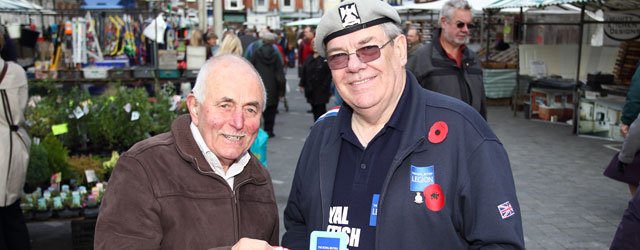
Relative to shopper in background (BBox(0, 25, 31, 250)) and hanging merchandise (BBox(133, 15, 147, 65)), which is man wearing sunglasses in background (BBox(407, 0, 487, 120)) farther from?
hanging merchandise (BBox(133, 15, 147, 65))

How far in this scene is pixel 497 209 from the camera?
1.85m

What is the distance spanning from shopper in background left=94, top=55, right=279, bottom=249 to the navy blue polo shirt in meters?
0.32

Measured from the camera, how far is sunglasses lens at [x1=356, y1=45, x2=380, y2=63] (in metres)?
2.07

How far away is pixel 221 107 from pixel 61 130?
13.3ft

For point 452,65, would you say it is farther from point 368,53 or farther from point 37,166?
point 37,166

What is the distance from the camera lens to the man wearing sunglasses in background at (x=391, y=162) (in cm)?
189

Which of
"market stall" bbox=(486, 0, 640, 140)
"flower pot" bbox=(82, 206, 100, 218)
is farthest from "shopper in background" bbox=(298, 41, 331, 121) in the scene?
"flower pot" bbox=(82, 206, 100, 218)

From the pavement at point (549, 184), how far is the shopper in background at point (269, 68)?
52 centimetres

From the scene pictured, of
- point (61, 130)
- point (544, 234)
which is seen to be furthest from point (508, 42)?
point (61, 130)

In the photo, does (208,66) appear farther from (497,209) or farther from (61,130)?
(61,130)

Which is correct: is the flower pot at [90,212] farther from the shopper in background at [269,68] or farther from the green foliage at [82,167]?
the shopper in background at [269,68]

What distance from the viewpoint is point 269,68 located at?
10805 mm

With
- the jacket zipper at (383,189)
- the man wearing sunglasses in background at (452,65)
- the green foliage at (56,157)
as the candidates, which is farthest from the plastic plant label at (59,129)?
the jacket zipper at (383,189)

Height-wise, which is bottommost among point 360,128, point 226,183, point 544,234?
point 544,234
